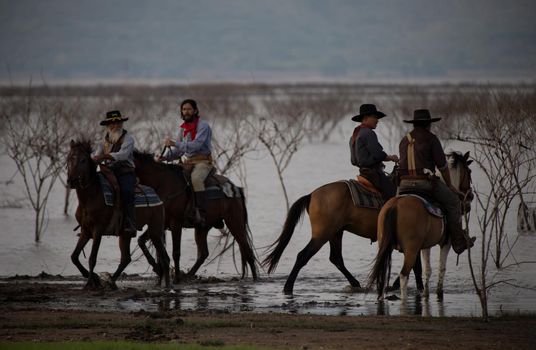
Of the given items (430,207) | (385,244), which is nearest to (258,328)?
(385,244)

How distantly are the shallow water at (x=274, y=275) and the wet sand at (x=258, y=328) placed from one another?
61cm

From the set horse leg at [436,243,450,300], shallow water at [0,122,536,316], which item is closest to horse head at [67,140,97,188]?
shallow water at [0,122,536,316]

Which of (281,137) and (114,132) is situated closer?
(114,132)

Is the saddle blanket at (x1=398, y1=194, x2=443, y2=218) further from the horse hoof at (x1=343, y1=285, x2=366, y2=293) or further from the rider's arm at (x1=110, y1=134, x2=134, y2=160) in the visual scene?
the rider's arm at (x1=110, y1=134, x2=134, y2=160)

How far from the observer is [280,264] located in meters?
15.4

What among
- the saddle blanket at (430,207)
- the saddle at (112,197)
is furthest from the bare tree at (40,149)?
the saddle blanket at (430,207)

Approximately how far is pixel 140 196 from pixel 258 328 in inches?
136

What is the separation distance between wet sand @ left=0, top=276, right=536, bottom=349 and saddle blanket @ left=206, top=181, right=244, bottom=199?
2787mm

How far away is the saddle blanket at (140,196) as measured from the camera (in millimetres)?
12304

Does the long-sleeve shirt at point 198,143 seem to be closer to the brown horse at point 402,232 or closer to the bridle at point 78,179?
the bridle at point 78,179

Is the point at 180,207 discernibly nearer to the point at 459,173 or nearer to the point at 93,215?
the point at 93,215

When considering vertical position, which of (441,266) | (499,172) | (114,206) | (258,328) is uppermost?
(499,172)

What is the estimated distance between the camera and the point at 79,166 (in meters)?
12.0

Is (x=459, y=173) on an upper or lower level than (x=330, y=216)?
upper
